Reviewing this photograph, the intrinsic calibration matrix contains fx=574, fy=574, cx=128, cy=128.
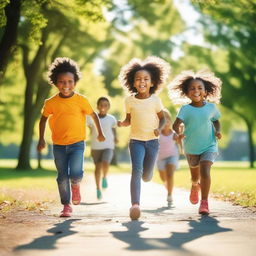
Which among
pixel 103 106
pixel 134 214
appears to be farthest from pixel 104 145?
pixel 134 214

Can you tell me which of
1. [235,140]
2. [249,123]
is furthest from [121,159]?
[249,123]

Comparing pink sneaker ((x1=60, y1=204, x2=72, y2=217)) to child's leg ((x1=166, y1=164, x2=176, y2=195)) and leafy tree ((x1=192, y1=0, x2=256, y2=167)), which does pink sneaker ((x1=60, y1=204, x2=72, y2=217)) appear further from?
leafy tree ((x1=192, y1=0, x2=256, y2=167))

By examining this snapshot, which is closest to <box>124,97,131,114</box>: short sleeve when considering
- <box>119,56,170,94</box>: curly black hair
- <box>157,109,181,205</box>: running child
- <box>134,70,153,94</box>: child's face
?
<box>134,70,153,94</box>: child's face

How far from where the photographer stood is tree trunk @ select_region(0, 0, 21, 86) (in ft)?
44.0

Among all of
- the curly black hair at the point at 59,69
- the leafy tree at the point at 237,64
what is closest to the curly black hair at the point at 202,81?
the curly black hair at the point at 59,69

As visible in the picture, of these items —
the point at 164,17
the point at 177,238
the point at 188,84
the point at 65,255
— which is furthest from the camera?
the point at 164,17

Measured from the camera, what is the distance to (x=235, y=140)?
116000 millimetres

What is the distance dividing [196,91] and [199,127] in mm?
581

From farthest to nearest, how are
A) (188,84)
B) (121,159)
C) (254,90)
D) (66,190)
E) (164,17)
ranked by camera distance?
(121,159)
(254,90)
(164,17)
(188,84)
(66,190)

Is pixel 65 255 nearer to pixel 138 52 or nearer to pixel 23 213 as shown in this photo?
pixel 23 213

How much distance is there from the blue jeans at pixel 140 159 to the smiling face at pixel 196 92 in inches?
34.8

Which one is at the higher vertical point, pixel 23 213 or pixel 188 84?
pixel 188 84

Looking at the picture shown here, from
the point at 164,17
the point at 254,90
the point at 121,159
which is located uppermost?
the point at 164,17

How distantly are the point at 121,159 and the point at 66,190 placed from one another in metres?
103
